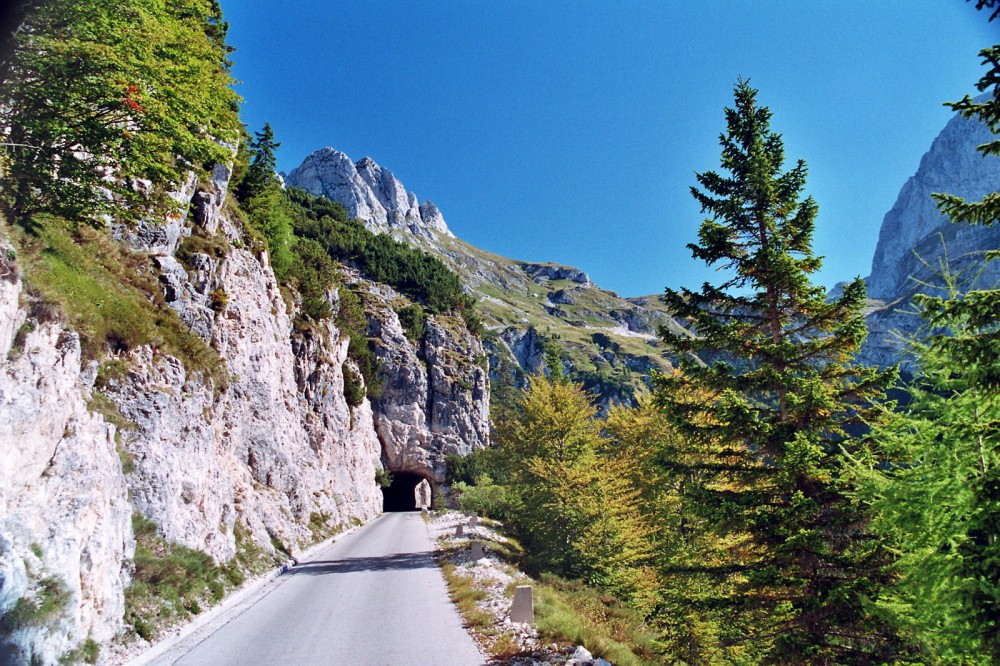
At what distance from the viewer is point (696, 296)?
11.0m

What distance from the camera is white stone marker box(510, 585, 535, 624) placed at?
1052 centimetres

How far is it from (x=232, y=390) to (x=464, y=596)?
13.7 m

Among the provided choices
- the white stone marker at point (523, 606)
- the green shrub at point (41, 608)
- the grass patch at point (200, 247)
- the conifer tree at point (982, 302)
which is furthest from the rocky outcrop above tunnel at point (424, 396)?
the conifer tree at point (982, 302)

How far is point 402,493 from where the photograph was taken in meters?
70.4

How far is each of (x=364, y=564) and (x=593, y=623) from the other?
433 inches

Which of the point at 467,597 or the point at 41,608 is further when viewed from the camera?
the point at 467,597

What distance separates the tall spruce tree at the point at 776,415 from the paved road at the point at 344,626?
5.54m

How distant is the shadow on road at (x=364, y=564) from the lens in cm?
1885

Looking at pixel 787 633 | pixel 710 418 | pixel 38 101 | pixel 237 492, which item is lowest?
pixel 787 633

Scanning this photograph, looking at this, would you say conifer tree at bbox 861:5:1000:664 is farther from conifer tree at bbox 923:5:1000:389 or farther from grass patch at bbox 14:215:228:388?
grass patch at bbox 14:215:228:388

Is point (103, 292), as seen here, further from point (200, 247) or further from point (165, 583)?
point (200, 247)

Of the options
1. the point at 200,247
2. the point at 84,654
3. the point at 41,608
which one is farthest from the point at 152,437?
the point at 200,247

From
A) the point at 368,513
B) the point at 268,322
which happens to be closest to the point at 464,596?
the point at 268,322

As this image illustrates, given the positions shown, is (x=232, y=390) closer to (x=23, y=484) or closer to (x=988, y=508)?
(x=23, y=484)
